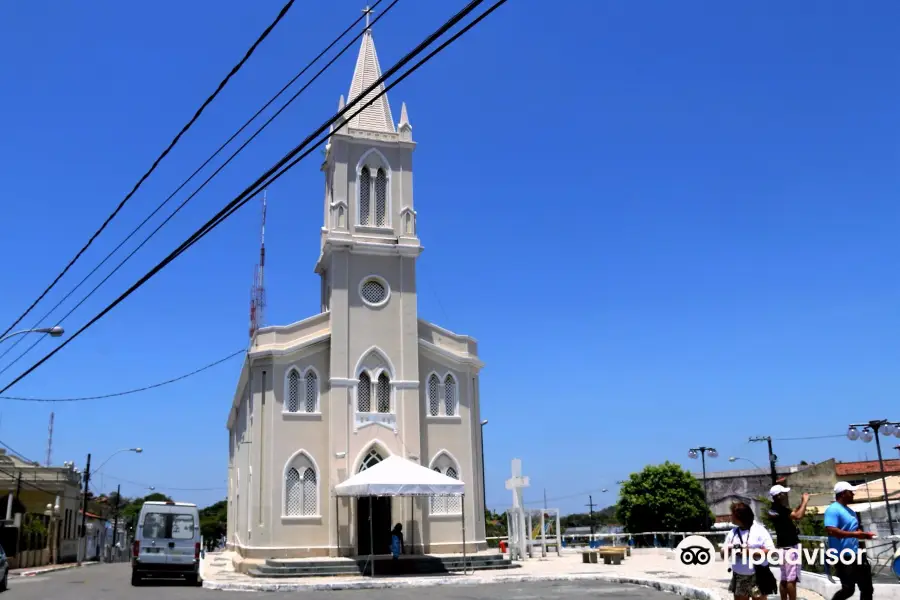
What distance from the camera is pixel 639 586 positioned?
19703mm

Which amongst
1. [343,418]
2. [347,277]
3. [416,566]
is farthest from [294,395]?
[416,566]

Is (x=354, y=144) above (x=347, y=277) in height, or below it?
above

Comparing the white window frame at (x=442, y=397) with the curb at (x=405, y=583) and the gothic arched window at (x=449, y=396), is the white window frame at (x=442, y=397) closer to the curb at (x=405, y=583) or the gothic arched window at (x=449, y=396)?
the gothic arched window at (x=449, y=396)

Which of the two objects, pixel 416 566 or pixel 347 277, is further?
pixel 347 277

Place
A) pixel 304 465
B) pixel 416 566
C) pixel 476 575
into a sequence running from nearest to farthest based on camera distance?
pixel 476 575, pixel 416 566, pixel 304 465

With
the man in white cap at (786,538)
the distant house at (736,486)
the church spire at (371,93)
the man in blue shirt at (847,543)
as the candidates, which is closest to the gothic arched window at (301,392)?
the church spire at (371,93)

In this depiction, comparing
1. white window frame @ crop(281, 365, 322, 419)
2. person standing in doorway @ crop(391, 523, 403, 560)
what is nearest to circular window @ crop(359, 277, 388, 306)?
white window frame @ crop(281, 365, 322, 419)

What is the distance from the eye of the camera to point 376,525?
96.1 feet

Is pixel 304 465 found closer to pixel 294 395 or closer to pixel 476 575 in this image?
pixel 294 395

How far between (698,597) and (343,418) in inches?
623

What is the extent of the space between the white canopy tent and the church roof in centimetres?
1353

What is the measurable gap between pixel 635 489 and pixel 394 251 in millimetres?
29005

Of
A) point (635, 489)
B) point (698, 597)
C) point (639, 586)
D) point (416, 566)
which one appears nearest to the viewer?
point (698, 597)

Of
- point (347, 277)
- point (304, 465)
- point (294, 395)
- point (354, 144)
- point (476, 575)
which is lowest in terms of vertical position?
point (476, 575)
